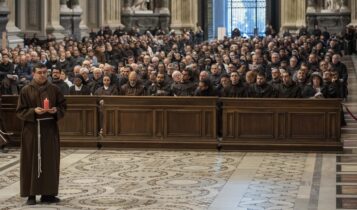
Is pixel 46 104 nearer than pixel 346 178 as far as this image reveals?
Yes

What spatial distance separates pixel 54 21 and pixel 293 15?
54.5 feet

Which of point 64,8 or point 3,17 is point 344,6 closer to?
point 64,8

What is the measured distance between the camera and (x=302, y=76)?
61.6 feet

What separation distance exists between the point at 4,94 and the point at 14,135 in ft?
4.83

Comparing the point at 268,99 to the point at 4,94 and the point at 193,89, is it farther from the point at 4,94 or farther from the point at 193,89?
the point at 4,94

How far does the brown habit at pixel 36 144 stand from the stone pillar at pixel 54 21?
22.8 metres

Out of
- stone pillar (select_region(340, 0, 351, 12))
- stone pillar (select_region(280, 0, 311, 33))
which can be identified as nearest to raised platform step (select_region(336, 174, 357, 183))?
stone pillar (select_region(340, 0, 351, 12))

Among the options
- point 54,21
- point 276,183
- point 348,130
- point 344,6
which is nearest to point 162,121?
point 276,183

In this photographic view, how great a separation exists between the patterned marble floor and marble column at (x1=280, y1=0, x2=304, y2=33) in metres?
31.6

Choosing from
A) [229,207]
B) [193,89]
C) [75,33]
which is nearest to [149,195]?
[229,207]

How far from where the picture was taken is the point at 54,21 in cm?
3534

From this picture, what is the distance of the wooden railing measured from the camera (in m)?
17.0

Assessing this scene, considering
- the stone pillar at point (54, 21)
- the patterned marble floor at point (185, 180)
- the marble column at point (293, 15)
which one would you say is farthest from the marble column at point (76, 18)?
the patterned marble floor at point (185, 180)

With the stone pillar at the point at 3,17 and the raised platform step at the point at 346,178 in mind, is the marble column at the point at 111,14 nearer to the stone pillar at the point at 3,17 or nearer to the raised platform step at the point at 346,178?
the stone pillar at the point at 3,17
